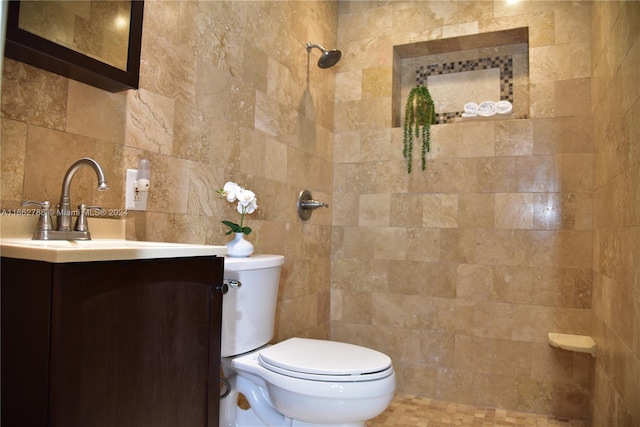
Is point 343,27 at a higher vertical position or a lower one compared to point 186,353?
higher

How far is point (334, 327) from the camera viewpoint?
2.94 m

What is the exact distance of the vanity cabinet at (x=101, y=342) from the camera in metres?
0.82

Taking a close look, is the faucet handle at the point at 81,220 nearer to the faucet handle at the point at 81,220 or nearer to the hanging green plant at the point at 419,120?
the faucet handle at the point at 81,220

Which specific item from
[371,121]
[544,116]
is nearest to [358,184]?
[371,121]

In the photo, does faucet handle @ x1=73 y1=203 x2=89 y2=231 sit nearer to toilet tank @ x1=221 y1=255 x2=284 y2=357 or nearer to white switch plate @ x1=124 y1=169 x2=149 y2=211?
white switch plate @ x1=124 y1=169 x2=149 y2=211

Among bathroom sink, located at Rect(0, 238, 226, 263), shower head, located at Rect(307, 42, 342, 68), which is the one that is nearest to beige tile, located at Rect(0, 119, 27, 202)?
bathroom sink, located at Rect(0, 238, 226, 263)

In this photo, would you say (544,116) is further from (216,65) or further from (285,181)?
(216,65)

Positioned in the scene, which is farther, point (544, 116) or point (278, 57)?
point (544, 116)

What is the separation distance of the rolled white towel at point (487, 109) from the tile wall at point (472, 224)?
0.07 meters

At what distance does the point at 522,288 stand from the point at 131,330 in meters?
2.22

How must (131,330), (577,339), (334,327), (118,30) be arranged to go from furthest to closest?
(334,327) → (577,339) → (118,30) → (131,330)

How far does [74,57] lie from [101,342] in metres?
0.83

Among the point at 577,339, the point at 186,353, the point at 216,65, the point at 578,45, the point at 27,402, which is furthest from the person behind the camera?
the point at 578,45

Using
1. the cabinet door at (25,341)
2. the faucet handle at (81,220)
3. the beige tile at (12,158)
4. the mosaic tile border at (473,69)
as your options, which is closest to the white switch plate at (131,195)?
the faucet handle at (81,220)
